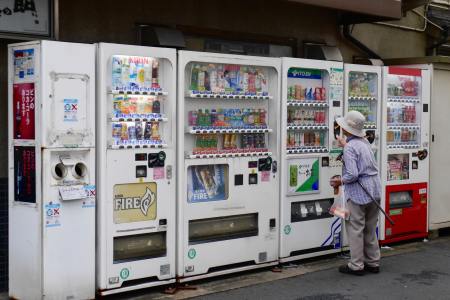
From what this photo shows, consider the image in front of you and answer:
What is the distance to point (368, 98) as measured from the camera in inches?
353

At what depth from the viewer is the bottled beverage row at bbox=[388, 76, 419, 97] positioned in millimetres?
9383

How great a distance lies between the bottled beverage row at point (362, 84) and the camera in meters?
8.85

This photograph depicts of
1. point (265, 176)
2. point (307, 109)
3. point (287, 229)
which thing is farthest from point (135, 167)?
point (307, 109)

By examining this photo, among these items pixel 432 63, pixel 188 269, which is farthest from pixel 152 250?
pixel 432 63

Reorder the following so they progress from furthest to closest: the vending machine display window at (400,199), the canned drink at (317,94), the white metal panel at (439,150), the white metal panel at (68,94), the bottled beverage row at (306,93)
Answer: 1. the white metal panel at (439,150)
2. the vending machine display window at (400,199)
3. the canned drink at (317,94)
4. the bottled beverage row at (306,93)
5. the white metal panel at (68,94)

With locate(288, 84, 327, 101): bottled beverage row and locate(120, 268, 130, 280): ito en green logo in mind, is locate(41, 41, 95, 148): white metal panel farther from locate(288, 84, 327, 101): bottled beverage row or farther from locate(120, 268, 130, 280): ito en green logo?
locate(288, 84, 327, 101): bottled beverage row

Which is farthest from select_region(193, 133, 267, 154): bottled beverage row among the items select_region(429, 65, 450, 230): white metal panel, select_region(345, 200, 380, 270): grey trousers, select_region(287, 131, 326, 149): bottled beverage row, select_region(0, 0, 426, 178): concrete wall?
select_region(429, 65, 450, 230): white metal panel

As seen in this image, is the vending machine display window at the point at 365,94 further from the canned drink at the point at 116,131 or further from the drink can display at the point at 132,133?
the canned drink at the point at 116,131

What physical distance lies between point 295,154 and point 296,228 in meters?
0.95

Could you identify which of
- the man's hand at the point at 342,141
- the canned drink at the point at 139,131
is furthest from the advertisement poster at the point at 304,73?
the canned drink at the point at 139,131

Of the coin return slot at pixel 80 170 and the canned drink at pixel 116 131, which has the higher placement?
the canned drink at pixel 116 131

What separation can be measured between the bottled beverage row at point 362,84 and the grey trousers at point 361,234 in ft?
6.08

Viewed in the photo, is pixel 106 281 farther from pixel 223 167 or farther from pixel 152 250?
pixel 223 167

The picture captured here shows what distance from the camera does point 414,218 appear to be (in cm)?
957
